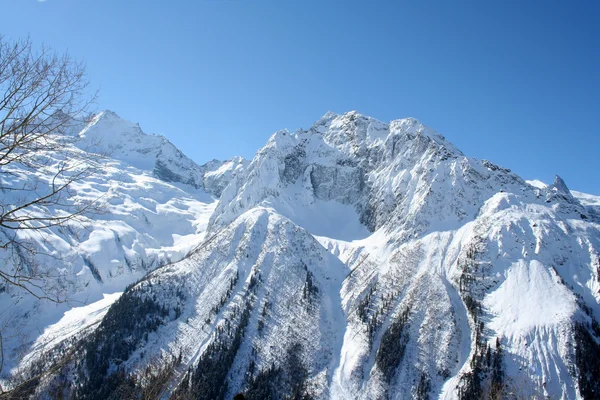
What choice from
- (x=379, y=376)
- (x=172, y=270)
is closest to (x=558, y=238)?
(x=379, y=376)

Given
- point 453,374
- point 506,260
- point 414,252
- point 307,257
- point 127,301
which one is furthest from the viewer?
point 307,257

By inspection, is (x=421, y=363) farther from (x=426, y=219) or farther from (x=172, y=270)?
(x=172, y=270)

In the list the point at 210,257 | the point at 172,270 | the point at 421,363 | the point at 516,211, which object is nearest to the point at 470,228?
the point at 516,211

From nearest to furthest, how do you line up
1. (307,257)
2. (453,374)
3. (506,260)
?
(453,374) → (506,260) → (307,257)

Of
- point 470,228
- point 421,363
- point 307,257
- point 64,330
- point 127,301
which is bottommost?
point 64,330

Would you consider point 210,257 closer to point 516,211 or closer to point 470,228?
point 470,228

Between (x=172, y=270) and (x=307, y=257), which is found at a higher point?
(x=307, y=257)

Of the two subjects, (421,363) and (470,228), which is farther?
(470,228)
